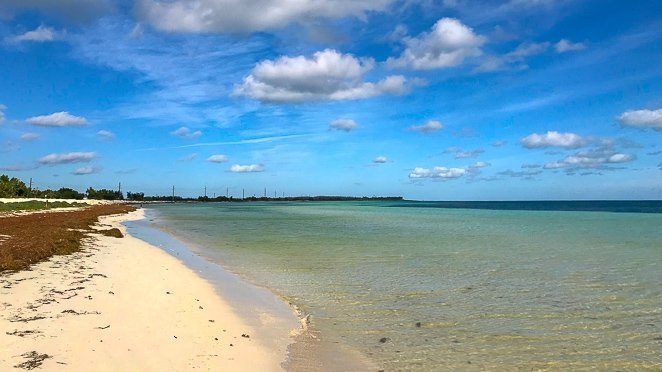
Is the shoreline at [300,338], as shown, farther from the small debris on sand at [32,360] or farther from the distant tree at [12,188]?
the distant tree at [12,188]

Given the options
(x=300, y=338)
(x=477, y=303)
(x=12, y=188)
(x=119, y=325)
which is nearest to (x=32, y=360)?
(x=119, y=325)

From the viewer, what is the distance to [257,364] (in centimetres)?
743

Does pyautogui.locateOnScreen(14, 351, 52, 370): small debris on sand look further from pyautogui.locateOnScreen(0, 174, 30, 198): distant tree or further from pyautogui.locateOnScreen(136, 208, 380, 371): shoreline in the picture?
pyautogui.locateOnScreen(0, 174, 30, 198): distant tree

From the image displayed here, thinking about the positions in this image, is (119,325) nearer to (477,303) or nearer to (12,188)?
(477,303)

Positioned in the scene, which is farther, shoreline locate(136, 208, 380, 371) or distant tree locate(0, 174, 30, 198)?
distant tree locate(0, 174, 30, 198)

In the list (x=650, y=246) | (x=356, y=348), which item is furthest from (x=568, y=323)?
(x=650, y=246)

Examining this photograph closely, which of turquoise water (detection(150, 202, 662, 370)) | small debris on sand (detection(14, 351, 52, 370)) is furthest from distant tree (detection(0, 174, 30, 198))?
small debris on sand (detection(14, 351, 52, 370))

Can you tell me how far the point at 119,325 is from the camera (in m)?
8.79

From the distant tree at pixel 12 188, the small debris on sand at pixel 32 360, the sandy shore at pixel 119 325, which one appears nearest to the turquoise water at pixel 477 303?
the sandy shore at pixel 119 325

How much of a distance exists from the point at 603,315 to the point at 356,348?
21.7 ft

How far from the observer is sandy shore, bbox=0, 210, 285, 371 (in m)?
6.96

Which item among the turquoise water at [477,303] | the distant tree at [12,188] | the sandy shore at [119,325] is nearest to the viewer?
the sandy shore at [119,325]

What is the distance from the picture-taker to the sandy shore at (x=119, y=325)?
6957 millimetres

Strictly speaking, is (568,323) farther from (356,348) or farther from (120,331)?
(120,331)
